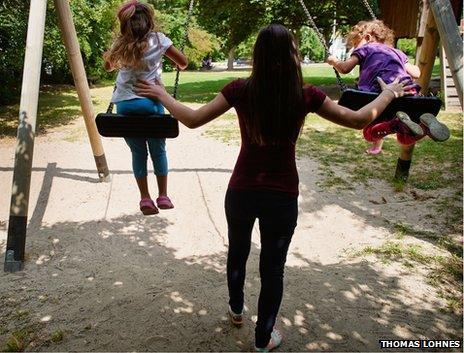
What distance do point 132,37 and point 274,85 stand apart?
1.47 metres

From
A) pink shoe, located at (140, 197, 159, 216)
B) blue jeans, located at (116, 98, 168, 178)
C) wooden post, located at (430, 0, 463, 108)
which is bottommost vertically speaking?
pink shoe, located at (140, 197, 159, 216)

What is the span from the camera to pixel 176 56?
127 inches

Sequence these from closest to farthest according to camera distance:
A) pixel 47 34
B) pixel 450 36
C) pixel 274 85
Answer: pixel 274 85 → pixel 450 36 → pixel 47 34

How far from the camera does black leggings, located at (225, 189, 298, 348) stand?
2213 millimetres

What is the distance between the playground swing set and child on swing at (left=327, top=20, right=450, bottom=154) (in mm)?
141

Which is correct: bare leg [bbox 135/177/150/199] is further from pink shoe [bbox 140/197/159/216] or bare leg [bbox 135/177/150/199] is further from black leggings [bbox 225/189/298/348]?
black leggings [bbox 225/189/298/348]

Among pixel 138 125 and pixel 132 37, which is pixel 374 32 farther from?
pixel 138 125

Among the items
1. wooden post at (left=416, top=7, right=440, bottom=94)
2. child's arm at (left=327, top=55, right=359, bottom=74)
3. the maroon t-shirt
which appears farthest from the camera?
wooden post at (left=416, top=7, right=440, bottom=94)

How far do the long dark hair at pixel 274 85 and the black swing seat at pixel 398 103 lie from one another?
1.25 m

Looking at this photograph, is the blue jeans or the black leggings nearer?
the black leggings

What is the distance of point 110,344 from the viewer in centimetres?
291

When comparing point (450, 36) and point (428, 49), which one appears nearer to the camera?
point (450, 36)

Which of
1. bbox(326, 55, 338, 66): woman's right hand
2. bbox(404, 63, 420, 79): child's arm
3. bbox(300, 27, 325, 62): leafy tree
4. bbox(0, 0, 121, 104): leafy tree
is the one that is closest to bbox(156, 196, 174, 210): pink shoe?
bbox(326, 55, 338, 66): woman's right hand

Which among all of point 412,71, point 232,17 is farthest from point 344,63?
point 232,17
